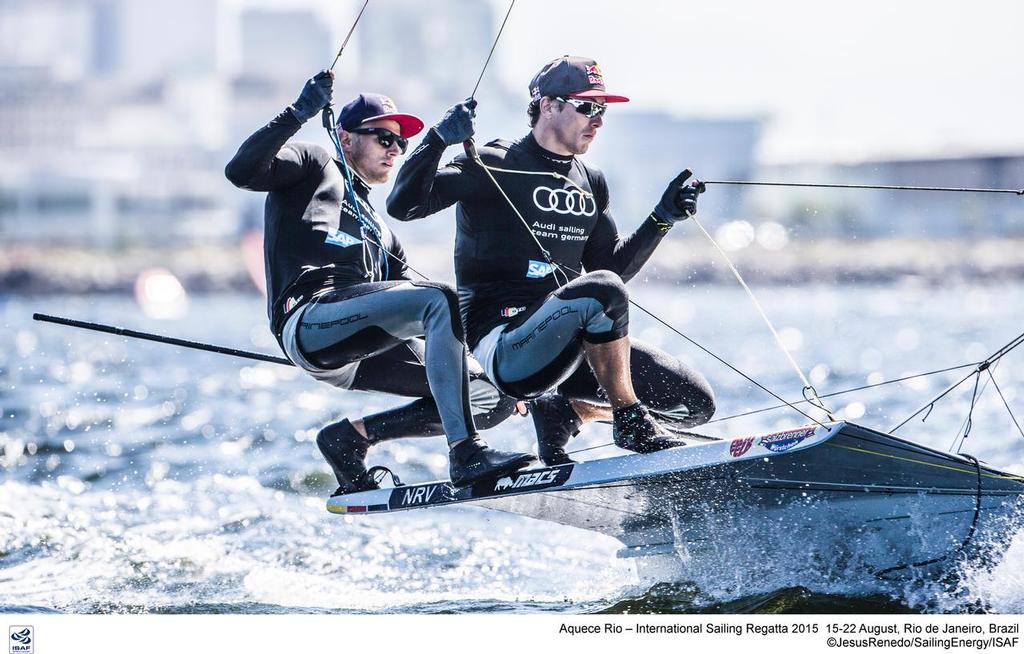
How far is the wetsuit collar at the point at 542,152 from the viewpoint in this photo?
377 centimetres

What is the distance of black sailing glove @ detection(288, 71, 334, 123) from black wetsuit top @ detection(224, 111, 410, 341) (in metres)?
0.19

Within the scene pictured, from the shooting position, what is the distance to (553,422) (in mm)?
3953

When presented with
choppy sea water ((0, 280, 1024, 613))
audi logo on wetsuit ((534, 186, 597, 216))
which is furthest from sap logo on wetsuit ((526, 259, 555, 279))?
choppy sea water ((0, 280, 1024, 613))

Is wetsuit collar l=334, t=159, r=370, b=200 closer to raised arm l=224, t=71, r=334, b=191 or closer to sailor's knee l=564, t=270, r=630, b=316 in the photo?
raised arm l=224, t=71, r=334, b=191

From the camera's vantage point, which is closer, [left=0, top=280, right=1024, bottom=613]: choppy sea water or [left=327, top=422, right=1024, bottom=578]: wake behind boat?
[left=327, top=422, right=1024, bottom=578]: wake behind boat

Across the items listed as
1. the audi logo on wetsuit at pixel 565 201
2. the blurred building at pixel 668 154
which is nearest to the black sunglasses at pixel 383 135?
the audi logo on wetsuit at pixel 565 201

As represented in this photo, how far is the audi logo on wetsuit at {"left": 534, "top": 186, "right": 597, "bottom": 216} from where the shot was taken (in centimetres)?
371

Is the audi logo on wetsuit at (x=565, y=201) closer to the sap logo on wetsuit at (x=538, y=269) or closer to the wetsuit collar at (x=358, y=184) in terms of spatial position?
the sap logo on wetsuit at (x=538, y=269)

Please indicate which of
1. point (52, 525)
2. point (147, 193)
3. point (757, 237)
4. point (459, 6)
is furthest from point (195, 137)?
point (52, 525)

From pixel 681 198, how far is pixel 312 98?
114 cm

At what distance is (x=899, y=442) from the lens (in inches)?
129

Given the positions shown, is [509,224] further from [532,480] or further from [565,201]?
[532,480]

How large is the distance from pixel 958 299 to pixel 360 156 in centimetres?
2602
